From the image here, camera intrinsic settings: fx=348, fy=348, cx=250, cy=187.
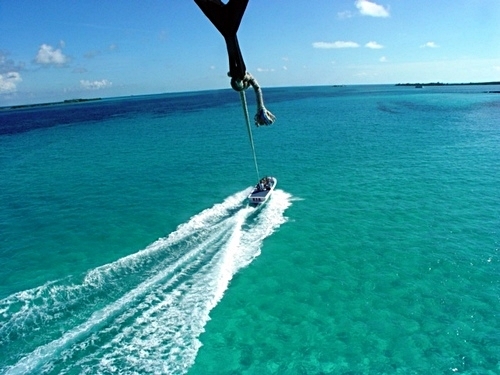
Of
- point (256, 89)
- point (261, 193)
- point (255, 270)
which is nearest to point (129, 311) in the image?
point (255, 270)

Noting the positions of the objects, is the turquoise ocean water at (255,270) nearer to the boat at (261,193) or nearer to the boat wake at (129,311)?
the boat wake at (129,311)

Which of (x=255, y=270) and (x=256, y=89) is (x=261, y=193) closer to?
(x=255, y=270)

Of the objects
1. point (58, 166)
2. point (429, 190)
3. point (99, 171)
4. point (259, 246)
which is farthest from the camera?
point (58, 166)

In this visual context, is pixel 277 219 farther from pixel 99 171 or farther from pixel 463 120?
pixel 463 120

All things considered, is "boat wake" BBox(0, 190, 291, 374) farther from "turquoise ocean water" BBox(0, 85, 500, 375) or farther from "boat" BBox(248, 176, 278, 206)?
"boat" BBox(248, 176, 278, 206)

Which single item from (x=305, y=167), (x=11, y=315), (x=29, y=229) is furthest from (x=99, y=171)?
(x=11, y=315)

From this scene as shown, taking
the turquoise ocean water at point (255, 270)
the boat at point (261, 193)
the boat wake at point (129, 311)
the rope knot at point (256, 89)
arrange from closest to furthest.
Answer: the rope knot at point (256, 89), the boat wake at point (129, 311), the turquoise ocean water at point (255, 270), the boat at point (261, 193)

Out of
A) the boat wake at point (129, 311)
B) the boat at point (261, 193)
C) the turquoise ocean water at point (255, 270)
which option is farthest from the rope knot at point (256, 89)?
the boat at point (261, 193)
